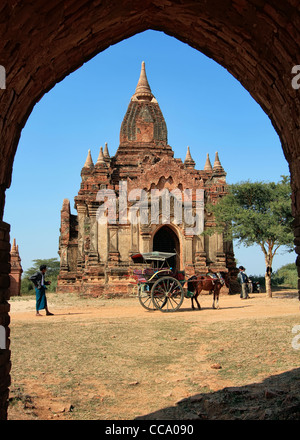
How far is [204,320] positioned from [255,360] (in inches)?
169

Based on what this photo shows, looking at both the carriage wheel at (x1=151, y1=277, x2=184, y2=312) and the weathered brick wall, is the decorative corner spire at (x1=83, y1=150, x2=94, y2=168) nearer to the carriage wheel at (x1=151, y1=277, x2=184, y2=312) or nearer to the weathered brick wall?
the carriage wheel at (x1=151, y1=277, x2=184, y2=312)

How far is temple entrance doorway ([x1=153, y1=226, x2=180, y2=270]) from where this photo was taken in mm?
21786

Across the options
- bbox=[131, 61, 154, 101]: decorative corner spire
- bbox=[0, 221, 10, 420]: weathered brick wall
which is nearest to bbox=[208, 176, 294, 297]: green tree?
bbox=[131, 61, 154, 101]: decorative corner spire

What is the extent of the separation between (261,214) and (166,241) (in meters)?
5.67

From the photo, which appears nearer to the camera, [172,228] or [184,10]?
[184,10]

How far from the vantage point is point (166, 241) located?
2206 centimetres

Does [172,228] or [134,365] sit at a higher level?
[172,228]

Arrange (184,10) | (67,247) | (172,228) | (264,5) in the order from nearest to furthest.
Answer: (264,5) < (184,10) < (172,228) < (67,247)

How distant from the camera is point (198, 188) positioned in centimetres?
2153
